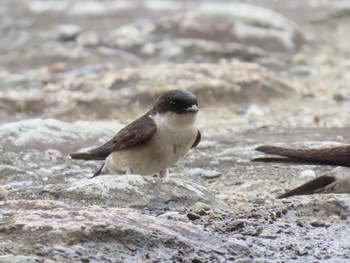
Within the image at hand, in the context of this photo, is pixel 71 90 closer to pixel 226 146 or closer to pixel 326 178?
pixel 226 146

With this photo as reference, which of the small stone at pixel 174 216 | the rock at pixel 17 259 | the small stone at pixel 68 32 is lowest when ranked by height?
the small stone at pixel 174 216

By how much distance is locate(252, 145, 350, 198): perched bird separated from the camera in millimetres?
4984

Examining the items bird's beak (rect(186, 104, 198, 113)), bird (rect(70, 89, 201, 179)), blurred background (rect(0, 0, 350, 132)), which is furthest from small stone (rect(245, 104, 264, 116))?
bird's beak (rect(186, 104, 198, 113))

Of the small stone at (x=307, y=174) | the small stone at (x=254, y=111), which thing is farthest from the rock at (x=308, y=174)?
the small stone at (x=254, y=111)

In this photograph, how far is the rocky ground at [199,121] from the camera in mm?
4098

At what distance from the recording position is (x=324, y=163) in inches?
201

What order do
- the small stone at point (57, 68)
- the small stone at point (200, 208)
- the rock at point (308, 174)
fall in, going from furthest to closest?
the small stone at point (57, 68) < the rock at point (308, 174) < the small stone at point (200, 208)

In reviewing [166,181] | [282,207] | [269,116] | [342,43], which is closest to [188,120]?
[166,181]

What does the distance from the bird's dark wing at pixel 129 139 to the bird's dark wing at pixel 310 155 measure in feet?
3.28

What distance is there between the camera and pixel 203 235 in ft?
14.0

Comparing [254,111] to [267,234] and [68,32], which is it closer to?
[68,32]

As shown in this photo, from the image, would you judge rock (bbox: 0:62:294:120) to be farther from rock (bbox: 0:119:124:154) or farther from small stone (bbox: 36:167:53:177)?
small stone (bbox: 36:167:53:177)

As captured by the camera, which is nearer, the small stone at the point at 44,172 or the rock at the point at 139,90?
the small stone at the point at 44,172

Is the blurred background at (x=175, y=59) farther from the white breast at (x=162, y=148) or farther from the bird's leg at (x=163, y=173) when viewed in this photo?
the white breast at (x=162, y=148)
